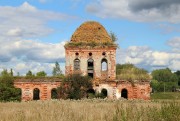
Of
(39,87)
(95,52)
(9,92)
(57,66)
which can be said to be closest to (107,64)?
(95,52)

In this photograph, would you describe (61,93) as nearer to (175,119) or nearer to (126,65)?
(126,65)

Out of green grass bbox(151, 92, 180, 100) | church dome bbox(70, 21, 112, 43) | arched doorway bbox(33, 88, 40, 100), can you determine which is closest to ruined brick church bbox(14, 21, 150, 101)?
church dome bbox(70, 21, 112, 43)

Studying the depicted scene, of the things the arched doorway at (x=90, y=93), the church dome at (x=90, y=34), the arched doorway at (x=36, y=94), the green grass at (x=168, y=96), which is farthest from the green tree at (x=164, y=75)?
the arched doorway at (x=90, y=93)

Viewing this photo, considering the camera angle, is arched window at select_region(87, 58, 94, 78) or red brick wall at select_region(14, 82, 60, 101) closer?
red brick wall at select_region(14, 82, 60, 101)

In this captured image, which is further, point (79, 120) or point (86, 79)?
point (86, 79)

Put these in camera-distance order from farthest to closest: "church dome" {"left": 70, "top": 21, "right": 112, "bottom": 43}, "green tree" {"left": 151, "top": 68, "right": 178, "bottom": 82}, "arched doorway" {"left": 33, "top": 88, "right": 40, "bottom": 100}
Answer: "green tree" {"left": 151, "top": 68, "right": 178, "bottom": 82} < "arched doorway" {"left": 33, "top": 88, "right": 40, "bottom": 100} < "church dome" {"left": 70, "top": 21, "right": 112, "bottom": 43}

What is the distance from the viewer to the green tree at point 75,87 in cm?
3750

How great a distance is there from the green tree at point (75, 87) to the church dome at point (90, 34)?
4.92 metres

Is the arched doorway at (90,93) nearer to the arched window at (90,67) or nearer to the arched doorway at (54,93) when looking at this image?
the arched window at (90,67)

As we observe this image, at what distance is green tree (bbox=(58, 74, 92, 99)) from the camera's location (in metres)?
37.5

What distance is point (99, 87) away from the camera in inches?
1533

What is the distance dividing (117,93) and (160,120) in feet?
100

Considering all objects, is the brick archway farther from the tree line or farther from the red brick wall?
the tree line

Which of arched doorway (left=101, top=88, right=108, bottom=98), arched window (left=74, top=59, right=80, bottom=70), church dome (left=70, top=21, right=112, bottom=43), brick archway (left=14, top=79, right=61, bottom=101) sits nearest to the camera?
arched doorway (left=101, top=88, right=108, bottom=98)
